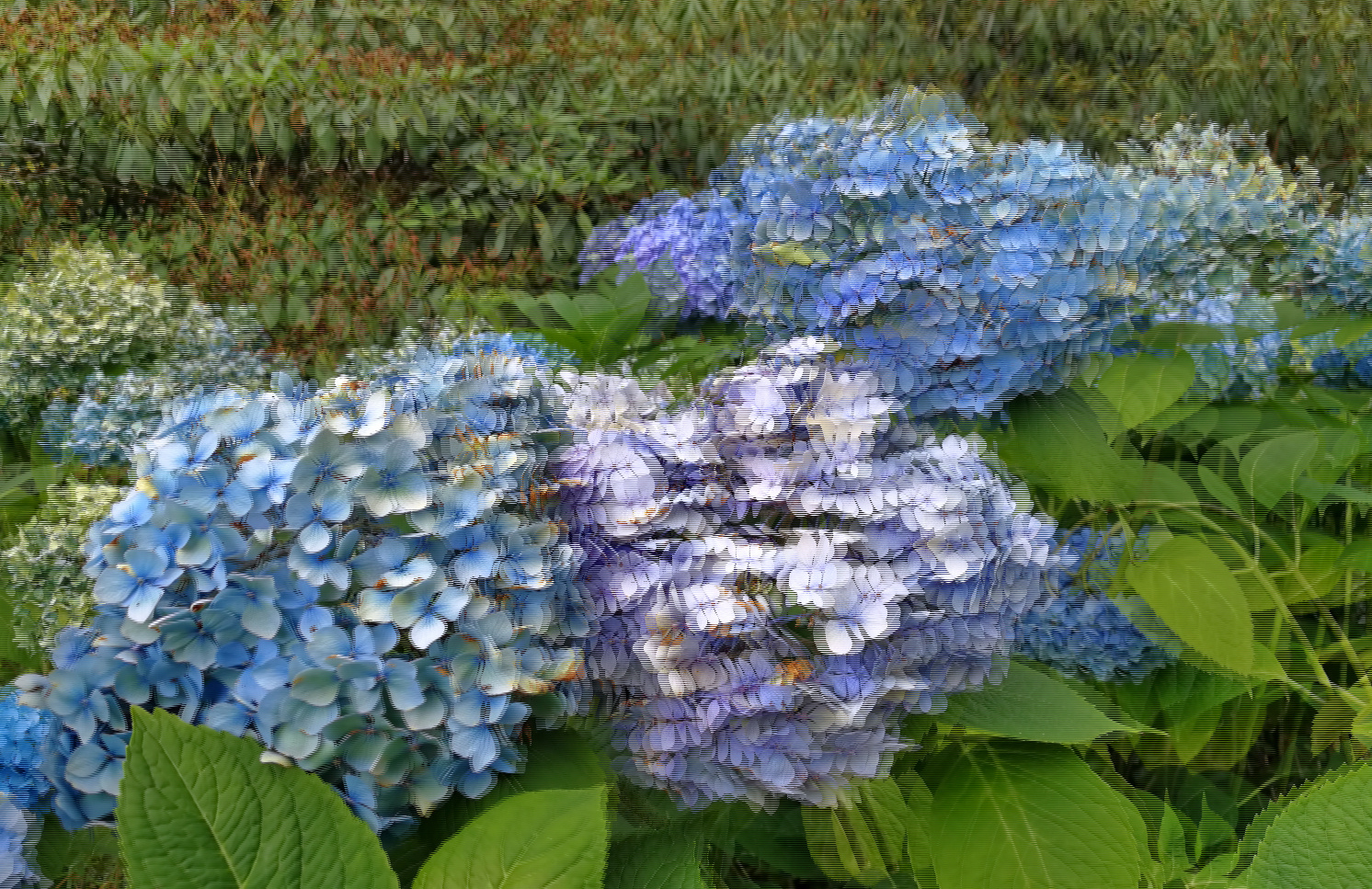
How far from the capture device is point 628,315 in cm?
177

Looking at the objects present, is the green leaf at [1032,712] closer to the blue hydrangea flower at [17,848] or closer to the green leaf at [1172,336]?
the green leaf at [1172,336]

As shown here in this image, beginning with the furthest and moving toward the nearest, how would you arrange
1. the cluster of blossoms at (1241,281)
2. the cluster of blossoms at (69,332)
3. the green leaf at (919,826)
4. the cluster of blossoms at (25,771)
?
the cluster of blossoms at (69,332) < the cluster of blossoms at (1241,281) < the green leaf at (919,826) < the cluster of blossoms at (25,771)

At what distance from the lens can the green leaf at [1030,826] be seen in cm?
98

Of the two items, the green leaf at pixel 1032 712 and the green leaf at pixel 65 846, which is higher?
the green leaf at pixel 1032 712

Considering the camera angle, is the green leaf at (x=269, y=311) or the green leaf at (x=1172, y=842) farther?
the green leaf at (x=269, y=311)

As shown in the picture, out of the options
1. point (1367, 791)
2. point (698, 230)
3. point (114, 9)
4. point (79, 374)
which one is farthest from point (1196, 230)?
point (114, 9)

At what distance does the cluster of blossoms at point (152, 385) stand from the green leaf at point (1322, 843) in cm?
148

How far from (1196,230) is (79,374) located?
93.4 inches

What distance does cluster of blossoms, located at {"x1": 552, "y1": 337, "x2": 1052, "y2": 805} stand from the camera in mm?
864

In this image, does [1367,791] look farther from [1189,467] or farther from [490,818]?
[1189,467]

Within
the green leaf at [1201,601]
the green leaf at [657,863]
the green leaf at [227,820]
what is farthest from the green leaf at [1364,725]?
the green leaf at [227,820]

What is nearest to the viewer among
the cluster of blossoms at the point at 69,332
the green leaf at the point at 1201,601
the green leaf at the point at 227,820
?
the green leaf at the point at 227,820

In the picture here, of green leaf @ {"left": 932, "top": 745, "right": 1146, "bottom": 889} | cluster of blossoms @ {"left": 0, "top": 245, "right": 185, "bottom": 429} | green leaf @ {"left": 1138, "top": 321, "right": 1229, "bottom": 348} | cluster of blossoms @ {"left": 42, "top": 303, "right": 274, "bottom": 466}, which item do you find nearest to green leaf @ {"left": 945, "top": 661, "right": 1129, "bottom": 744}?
green leaf @ {"left": 932, "top": 745, "right": 1146, "bottom": 889}

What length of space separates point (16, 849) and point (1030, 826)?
0.93 metres
